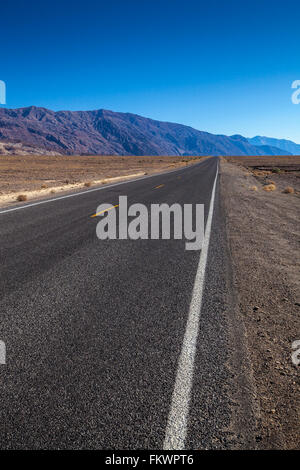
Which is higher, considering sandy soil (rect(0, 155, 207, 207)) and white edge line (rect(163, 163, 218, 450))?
sandy soil (rect(0, 155, 207, 207))

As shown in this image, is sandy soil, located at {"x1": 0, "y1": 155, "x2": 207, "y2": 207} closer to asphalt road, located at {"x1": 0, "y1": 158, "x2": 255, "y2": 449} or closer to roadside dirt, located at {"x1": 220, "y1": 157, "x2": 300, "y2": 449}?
asphalt road, located at {"x1": 0, "y1": 158, "x2": 255, "y2": 449}

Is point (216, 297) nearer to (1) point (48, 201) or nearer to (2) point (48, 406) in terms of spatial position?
(2) point (48, 406)

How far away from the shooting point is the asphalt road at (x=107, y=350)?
1999 millimetres

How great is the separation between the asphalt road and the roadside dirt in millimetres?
223

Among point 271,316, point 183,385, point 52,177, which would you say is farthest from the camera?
point 52,177

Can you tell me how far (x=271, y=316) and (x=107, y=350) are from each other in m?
2.10

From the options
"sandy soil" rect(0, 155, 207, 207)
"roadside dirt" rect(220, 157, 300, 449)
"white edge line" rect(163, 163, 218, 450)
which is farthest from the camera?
"sandy soil" rect(0, 155, 207, 207)

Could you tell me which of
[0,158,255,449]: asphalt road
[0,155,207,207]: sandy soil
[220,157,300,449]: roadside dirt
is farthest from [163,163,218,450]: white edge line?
[0,155,207,207]: sandy soil

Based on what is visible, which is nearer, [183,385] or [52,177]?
[183,385]

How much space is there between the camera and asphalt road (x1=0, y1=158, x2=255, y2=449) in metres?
2.00

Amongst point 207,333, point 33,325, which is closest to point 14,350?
point 33,325

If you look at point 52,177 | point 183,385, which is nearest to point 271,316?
point 183,385

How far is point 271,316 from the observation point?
143 inches

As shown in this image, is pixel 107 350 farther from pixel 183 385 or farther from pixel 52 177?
pixel 52 177
